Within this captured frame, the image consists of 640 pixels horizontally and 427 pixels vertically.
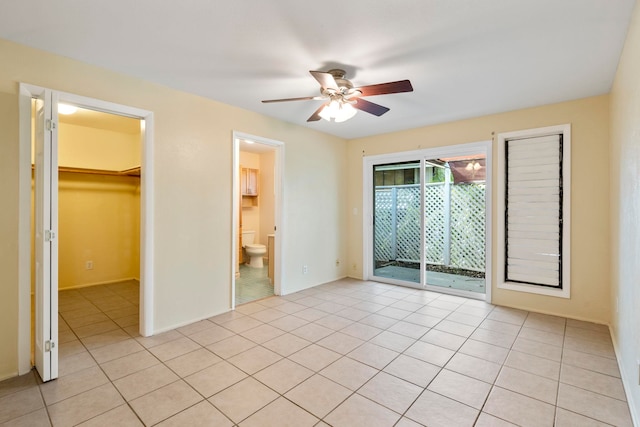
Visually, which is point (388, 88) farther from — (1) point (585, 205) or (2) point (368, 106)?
(1) point (585, 205)

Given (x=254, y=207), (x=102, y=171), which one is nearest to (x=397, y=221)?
(x=254, y=207)

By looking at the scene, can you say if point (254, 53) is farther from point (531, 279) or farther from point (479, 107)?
point (531, 279)

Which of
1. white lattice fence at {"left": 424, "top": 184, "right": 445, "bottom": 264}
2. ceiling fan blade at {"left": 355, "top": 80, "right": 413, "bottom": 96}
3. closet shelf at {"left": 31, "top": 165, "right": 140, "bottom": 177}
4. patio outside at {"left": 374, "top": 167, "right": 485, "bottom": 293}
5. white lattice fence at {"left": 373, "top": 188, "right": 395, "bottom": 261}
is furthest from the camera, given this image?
white lattice fence at {"left": 373, "top": 188, "right": 395, "bottom": 261}

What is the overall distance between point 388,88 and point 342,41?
50 cm

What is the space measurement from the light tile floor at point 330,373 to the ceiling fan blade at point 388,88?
2.15 metres

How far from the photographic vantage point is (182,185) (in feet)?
10.4

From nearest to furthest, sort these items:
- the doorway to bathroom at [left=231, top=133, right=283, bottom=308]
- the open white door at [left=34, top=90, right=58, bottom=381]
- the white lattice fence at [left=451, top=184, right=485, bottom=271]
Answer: the open white door at [left=34, top=90, right=58, bottom=381], the white lattice fence at [left=451, top=184, right=485, bottom=271], the doorway to bathroom at [left=231, top=133, right=283, bottom=308]

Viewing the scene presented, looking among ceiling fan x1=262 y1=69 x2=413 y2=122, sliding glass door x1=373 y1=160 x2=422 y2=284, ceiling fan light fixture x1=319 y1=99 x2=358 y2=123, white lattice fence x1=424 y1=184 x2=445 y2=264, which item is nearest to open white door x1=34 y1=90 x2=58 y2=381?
ceiling fan x1=262 y1=69 x2=413 y2=122

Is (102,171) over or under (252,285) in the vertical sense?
over

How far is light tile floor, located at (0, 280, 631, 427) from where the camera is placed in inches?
71.2

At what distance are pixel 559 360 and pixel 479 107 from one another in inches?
106

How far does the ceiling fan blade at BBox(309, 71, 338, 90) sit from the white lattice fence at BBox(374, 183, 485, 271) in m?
2.70

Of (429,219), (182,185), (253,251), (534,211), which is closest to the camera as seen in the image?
(182,185)

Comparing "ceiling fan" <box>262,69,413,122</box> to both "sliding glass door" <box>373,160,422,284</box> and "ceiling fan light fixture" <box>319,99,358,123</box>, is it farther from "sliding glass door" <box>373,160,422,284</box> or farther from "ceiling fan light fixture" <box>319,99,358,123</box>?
"sliding glass door" <box>373,160,422,284</box>
